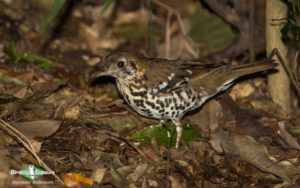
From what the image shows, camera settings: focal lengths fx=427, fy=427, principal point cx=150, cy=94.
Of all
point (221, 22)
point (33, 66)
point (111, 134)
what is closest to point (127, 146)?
point (111, 134)

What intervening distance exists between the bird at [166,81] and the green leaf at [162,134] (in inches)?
3.1

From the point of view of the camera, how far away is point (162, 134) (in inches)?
210

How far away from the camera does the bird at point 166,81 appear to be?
5.29m

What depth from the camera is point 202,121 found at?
235 inches

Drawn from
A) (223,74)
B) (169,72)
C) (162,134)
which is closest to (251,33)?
(223,74)

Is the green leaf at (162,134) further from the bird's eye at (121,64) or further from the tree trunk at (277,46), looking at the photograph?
the tree trunk at (277,46)

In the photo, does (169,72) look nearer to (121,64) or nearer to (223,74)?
(121,64)

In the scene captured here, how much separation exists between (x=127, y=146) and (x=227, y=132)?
1418 millimetres

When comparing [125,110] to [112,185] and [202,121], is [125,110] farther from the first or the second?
[112,185]

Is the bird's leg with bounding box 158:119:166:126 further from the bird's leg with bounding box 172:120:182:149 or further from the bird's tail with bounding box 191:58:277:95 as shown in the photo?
the bird's tail with bounding box 191:58:277:95

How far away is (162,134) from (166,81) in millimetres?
681

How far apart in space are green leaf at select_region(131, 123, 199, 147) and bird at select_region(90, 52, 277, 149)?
0.26 ft

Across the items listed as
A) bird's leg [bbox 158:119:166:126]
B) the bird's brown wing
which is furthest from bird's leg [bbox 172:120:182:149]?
the bird's brown wing

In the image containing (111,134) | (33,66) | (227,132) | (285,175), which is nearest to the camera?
(285,175)
